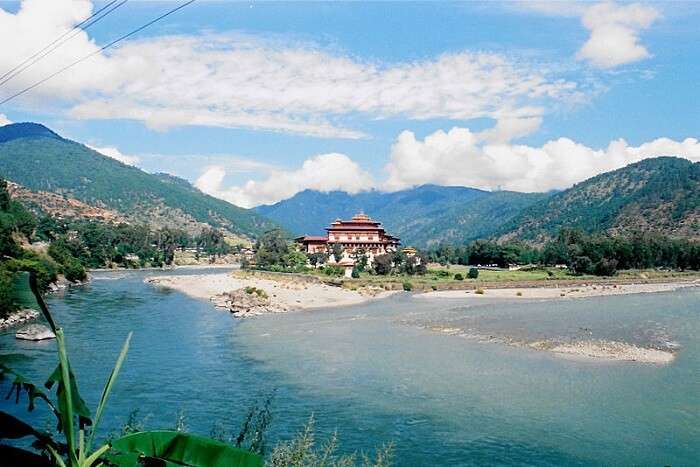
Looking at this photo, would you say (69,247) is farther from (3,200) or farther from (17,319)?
(17,319)

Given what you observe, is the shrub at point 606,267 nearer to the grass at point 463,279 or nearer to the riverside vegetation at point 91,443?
the grass at point 463,279

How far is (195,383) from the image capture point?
20891mm

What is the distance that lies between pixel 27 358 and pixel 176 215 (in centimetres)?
18137

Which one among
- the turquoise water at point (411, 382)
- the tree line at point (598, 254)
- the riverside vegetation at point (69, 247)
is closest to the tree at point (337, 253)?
the tree line at point (598, 254)

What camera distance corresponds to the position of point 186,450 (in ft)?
15.5

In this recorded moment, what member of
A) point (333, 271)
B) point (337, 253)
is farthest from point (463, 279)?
point (337, 253)

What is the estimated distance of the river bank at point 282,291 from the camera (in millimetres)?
45969

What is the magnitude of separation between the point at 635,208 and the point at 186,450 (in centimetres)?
15926

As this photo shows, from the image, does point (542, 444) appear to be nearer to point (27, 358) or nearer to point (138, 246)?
point (27, 358)

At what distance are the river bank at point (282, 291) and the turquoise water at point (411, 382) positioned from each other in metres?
7.03

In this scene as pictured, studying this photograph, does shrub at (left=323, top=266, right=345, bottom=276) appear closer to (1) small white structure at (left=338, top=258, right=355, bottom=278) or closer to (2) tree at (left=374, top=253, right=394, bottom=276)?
(1) small white structure at (left=338, top=258, right=355, bottom=278)

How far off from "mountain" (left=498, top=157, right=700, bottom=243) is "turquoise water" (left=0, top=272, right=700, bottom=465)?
336ft

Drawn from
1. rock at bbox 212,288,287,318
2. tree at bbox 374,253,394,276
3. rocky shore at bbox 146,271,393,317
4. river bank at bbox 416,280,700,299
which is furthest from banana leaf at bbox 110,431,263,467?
tree at bbox 374,253,394,276

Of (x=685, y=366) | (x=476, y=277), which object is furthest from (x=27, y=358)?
(x=476, y=277)
